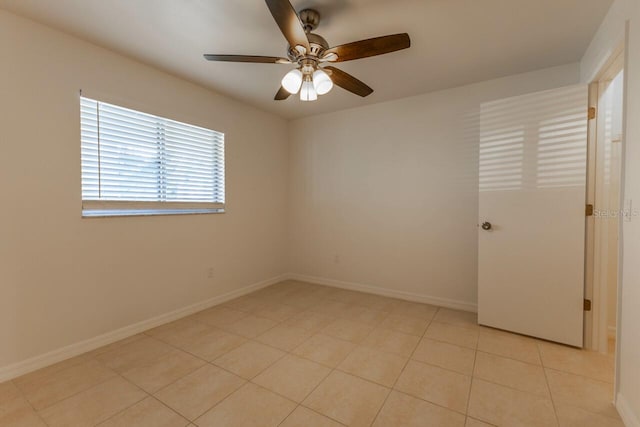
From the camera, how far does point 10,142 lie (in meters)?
1.83

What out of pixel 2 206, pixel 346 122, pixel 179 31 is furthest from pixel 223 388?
pixel 346 122

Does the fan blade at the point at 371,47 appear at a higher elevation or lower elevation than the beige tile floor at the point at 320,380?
higher

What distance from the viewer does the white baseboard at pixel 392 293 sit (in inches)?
118

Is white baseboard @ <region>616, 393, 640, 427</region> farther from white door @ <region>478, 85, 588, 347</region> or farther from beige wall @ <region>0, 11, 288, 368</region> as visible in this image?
beige wall @ <region>0, 11, 288, 368</region>

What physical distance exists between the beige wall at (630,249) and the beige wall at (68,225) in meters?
3.29

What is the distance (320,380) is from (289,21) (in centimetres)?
214

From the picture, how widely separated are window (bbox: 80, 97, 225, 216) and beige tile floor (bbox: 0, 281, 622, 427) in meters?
1.19

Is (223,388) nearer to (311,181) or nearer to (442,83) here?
(311,181)

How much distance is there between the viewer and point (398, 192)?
3.34 meters

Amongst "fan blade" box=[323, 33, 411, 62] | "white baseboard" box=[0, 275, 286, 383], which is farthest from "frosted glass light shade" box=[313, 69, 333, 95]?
"white baseboard" box=[0, 275, 286, 383]

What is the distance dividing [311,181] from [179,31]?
2370 millimetres

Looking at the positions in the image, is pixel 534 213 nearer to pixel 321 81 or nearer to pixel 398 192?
pixel 398 192

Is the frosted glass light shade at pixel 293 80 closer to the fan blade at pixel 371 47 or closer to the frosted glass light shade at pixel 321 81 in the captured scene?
the frosted glass light shade at pixel 321 81

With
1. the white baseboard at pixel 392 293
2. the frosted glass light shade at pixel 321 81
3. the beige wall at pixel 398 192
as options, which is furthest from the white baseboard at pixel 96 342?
the frosted glass light shade at pixel 321 81
